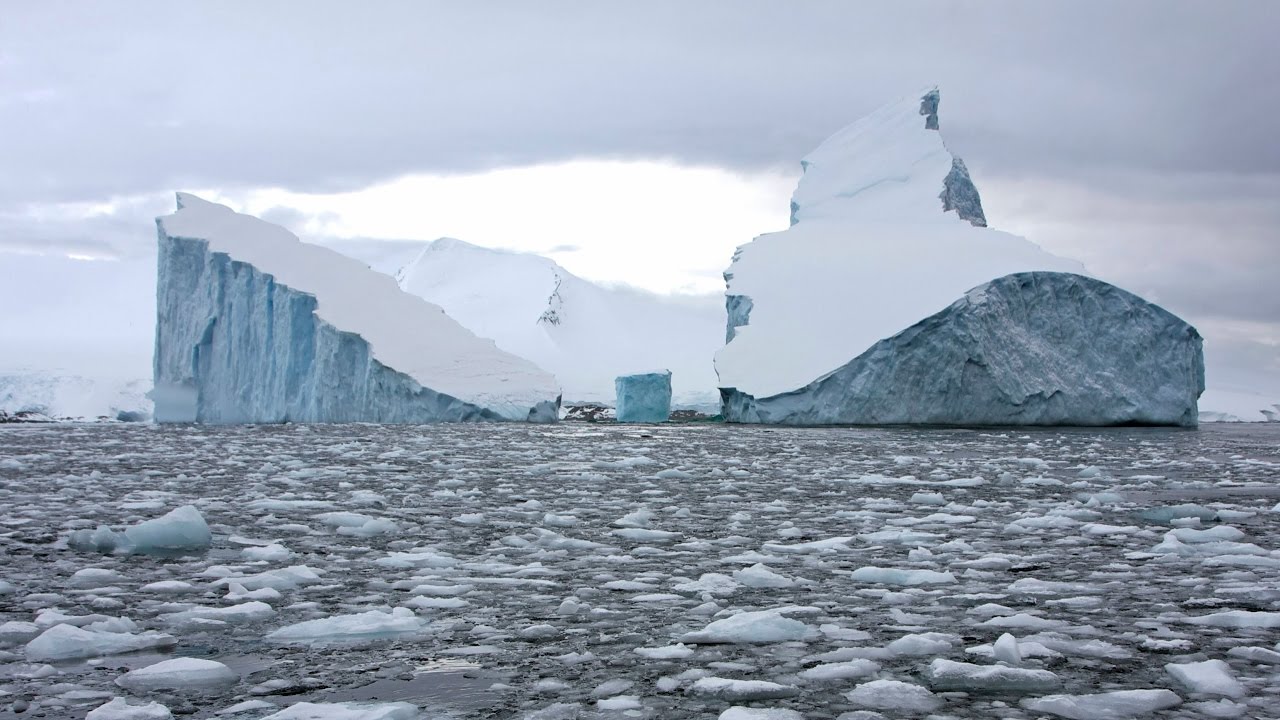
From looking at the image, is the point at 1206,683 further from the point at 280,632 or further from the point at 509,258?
the point at 509,258

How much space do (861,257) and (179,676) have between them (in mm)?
22596

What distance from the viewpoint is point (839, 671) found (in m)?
2.94

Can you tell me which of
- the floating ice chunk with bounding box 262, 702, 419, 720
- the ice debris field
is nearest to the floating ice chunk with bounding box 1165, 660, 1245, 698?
the ice debris field

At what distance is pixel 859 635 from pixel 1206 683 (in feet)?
3.25

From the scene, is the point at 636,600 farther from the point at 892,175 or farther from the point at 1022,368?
the point at 892,175

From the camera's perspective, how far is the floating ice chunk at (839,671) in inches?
114

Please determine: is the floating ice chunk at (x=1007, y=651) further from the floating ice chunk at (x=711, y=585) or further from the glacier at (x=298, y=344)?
the glacier at (x=298, y=344)

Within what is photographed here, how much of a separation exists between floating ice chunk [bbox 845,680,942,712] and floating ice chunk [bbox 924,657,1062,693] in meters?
0.09

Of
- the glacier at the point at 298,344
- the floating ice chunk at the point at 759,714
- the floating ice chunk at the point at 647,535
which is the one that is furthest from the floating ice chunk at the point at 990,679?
the glacier at the point at 298,344

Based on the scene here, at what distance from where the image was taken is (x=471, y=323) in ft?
186

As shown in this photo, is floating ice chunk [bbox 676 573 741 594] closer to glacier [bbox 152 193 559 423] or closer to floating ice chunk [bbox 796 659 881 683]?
floating ice chunk [bbox 796 659 881 683]

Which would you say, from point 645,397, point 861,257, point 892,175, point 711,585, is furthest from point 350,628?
point 892,175

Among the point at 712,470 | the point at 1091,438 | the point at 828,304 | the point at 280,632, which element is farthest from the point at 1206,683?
the point at 828,304

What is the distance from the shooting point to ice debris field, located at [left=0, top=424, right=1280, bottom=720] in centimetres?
273
